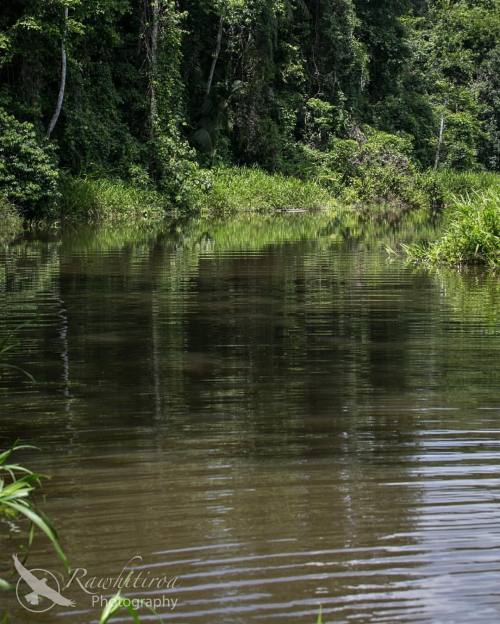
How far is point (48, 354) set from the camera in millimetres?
8984

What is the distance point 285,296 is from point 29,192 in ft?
51.6

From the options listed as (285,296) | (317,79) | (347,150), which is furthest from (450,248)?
(317,79)

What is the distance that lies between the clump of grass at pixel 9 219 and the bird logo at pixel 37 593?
22.3 metres

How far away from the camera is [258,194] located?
132 feet

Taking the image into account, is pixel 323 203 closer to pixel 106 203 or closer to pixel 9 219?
pixel 106 203

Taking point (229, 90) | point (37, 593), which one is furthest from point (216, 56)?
point (37, 593)

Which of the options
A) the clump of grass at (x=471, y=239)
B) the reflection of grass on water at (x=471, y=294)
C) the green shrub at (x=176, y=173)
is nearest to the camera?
the reflection of grass on water at (x=471, y=294)

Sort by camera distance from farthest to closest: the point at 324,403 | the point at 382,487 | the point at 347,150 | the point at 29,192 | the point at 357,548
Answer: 1. the point at 347,150
2. the point at 29,192
3. the point at 324,403
4. the point at 382,487
5. the point at 357,548

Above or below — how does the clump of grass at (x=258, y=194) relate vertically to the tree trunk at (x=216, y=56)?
below

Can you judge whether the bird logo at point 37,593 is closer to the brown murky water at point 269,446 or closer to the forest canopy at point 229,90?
the brown murky water at point 269,446

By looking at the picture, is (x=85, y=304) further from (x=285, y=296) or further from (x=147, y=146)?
(x=147, y=146)

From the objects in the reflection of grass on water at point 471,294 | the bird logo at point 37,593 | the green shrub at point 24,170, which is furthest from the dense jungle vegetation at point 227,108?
the bird logo at point 37,593

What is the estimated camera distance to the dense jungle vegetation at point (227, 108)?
30203 millimetres

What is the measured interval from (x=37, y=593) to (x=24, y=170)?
24914 millimetres
